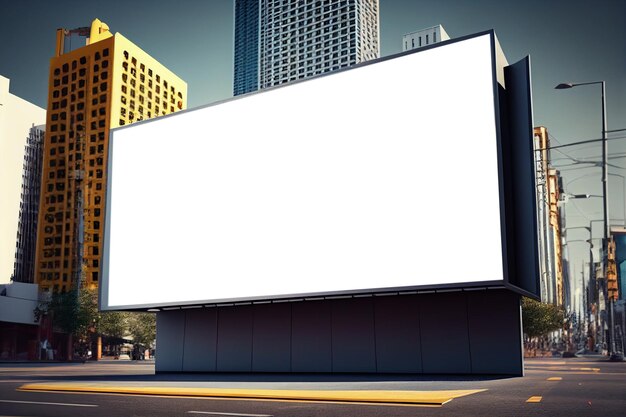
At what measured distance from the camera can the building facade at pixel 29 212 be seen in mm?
127250

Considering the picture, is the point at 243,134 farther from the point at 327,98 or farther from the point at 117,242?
the point at 117,242

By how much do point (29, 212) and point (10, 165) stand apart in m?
10.7

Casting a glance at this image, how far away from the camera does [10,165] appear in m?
124

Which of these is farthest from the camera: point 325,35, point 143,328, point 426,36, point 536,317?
point 325,35

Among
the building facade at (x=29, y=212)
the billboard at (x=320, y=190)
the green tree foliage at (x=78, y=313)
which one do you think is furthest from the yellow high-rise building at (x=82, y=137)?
the billboard at (x=320, y=190)

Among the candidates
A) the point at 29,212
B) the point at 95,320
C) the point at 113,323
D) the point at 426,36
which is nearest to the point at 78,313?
the point at 95,320

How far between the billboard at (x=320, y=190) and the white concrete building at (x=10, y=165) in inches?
4105

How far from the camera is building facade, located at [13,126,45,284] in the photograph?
127250 millimetres

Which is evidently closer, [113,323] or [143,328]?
[113,323]

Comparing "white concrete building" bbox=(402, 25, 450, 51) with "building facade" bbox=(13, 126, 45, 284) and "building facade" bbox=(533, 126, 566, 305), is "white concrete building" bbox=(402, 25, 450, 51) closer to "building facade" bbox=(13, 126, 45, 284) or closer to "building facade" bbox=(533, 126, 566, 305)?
"building facade" bbox=(533, 126, 566, 305)

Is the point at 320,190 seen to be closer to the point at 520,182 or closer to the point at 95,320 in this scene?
the point at 520,182

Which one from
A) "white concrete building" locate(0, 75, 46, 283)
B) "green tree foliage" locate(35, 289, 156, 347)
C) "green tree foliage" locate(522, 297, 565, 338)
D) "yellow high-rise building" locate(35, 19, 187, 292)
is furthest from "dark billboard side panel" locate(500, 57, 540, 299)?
"white concrete building" locate(0, 75, 46, 283)

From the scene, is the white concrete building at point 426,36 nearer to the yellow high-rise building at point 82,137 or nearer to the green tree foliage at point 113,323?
the yellow high-rise building at point 82,137

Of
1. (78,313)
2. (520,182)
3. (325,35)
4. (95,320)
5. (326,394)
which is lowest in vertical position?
(326,394)
